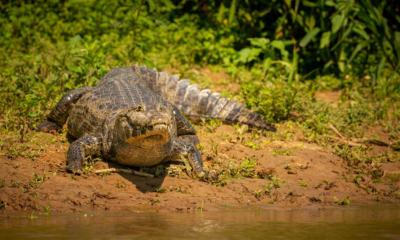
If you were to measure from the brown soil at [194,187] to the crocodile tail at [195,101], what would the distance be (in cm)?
89

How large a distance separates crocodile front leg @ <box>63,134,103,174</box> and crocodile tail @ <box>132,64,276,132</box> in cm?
205

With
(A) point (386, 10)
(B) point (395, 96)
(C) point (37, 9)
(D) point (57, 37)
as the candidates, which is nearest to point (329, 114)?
(B) point (395, 96)

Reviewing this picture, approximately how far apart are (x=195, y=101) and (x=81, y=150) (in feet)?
8.21

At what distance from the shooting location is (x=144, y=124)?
398 cm

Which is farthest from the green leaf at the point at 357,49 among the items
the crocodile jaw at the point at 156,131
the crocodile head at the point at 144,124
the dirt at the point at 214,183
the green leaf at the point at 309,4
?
the crocodile jaw at the point at 156,131

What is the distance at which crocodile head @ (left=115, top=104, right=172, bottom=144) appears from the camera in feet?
12.9

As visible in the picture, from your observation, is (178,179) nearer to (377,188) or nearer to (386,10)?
(377,188)

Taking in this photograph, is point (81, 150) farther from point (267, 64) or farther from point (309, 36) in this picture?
point (309, 36)

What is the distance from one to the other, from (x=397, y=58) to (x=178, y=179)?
5659 millimetres

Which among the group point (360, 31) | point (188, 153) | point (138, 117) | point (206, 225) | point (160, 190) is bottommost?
point (206, 225)

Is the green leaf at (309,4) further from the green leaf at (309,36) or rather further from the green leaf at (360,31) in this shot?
the green leaf at (360,31)

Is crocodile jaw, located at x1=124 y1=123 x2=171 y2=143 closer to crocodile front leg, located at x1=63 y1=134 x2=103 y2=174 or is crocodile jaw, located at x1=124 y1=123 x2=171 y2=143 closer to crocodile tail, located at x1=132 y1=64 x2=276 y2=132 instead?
crocodile front leg, located at x1=63 y1=134 x2=103 y2=174

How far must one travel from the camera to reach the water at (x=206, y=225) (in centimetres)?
293

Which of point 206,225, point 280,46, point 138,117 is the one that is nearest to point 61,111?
point 138,117
